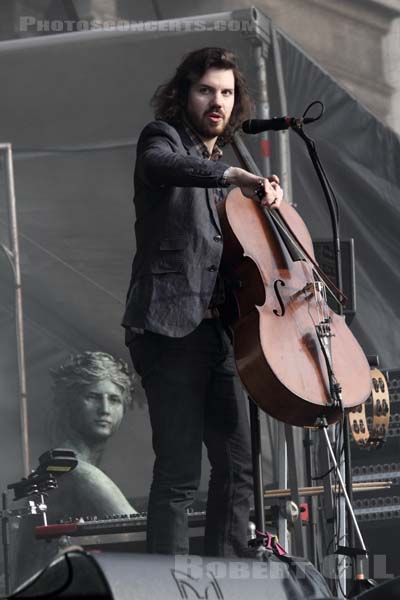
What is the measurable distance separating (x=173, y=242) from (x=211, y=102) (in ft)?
1.38

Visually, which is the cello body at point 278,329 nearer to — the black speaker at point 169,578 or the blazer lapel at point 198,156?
the blazer lapel at point 198,156

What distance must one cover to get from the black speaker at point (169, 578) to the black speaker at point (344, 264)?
5.28 feet

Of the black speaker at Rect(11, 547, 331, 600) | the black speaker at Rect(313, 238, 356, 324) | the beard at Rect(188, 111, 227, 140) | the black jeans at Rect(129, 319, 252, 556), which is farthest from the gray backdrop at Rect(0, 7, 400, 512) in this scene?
the black speaker at Rect(11, 547, 331, 600)

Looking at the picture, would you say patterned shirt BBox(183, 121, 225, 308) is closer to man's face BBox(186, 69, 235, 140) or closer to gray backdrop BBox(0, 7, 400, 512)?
man's face BBox(186, 69, 235, 140)

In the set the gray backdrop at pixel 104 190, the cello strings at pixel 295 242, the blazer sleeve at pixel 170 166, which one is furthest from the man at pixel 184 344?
the gray backdrop at pixel 104 190

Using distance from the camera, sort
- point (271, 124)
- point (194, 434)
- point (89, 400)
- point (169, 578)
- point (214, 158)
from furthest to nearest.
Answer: point (89, 400), point (214, 158), point (271, 124), point (194, 434), point (169, 578)

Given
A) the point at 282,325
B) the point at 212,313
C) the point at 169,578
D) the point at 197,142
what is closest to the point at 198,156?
the point at 197,142

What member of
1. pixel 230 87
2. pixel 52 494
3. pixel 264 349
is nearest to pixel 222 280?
pixel 264 349

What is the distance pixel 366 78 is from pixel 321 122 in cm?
30

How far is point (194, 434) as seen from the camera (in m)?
2.90

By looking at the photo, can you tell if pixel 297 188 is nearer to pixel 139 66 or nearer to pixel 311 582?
pixel 139 66

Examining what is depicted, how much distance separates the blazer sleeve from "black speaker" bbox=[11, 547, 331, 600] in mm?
1007

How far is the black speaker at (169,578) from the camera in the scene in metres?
1.74

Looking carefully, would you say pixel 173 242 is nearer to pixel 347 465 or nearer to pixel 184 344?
pixel 184 344
